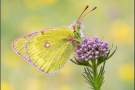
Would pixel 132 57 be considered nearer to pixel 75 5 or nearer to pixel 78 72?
pixel 78 72

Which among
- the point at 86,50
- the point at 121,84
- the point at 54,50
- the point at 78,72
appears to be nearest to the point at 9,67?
the point at 78,72

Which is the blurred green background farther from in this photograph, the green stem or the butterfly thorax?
the green stem

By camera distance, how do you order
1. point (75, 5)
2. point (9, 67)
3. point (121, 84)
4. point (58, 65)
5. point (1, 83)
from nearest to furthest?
point (58, 65) → point (121, 84) → point (1, 83) → point (9, 67) → point (75, 5)

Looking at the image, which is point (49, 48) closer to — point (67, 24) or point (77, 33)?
point (77, 33)

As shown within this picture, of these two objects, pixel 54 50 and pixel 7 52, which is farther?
pixel 7 52

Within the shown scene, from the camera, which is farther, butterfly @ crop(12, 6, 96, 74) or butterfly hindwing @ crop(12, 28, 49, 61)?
butterfly hindwing @ crop(12, 28, 49, 61)

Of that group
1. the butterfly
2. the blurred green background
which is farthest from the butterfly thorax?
the blurred green background
